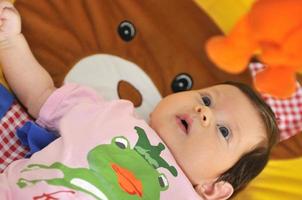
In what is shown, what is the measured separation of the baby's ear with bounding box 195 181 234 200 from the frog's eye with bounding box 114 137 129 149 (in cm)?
18

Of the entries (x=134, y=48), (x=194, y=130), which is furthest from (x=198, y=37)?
(x=194, y=130)

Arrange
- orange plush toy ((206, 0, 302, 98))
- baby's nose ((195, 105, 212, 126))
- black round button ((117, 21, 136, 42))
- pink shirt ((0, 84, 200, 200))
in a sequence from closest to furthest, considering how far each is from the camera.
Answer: orange plush toy ((206, 0, 302, 98)), pink shirt ((0, 84, 200, 200)), baby's nose ((195, 105, 212, 126)), black round button ((117, 21, 136, 42))

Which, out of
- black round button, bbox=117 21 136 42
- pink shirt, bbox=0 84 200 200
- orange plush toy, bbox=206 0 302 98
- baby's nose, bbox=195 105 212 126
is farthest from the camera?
black round button, bbox=117 21 136 42

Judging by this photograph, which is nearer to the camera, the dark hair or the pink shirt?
the pink shirt

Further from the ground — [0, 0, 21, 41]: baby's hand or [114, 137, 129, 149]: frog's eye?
[0, 0, 21, 41]: baby's hand

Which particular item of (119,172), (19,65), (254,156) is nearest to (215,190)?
(254,156)

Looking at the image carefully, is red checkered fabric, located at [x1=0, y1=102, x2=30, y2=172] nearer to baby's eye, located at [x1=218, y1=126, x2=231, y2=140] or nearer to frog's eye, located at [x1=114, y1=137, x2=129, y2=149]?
frog's eye, located at [x1=114, y1=137, x2=129, y2=149]

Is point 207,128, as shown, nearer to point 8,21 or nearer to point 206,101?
point 206,101

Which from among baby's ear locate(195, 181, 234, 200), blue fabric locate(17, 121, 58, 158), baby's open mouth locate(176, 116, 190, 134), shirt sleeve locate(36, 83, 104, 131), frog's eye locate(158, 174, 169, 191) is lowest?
baby's ear locate(195, 181, 234, 200)

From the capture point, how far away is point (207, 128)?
0.90 m

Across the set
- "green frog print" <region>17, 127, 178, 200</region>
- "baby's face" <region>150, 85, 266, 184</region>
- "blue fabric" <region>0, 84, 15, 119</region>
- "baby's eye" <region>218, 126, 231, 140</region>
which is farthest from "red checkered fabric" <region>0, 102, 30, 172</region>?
"baby's eye" <region>218, 126, 231, 140</region>

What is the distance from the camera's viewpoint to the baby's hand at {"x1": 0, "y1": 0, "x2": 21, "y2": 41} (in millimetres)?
938

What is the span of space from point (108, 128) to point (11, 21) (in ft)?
→ 0.96

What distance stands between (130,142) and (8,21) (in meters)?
0.34
